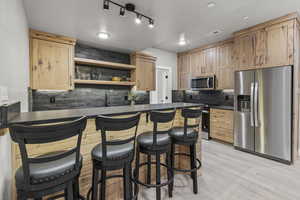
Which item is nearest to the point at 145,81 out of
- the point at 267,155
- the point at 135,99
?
the point at 135,99

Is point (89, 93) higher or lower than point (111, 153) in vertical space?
higher

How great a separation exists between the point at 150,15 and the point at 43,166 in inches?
95.9

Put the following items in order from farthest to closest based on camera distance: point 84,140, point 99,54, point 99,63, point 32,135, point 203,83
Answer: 1. point 203,83
2. point 99,54
3. point 99,63
4. point 84,140
5. point 32,135

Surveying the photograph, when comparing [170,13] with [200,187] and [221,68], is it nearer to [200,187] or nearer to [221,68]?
[221,68]

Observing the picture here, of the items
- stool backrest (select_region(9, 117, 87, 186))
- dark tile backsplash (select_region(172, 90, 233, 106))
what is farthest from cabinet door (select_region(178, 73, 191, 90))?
stool backrest (select_region(9, 117, 87, 186))

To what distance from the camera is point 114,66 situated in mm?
3820

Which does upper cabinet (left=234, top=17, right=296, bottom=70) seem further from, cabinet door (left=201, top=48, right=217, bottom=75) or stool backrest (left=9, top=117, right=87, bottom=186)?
stool backrest (left=9, top=117, right=87, bottom=186)

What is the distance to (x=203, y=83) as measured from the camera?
4.30 m

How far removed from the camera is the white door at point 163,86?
493 cm

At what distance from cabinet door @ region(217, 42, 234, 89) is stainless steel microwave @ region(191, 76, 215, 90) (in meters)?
0.19

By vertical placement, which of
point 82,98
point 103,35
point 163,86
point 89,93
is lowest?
point 82,98

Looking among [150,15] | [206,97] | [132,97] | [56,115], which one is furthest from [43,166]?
[206,97]

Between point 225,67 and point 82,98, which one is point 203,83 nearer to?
point 225,67

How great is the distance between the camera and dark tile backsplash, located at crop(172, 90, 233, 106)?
4191mm
